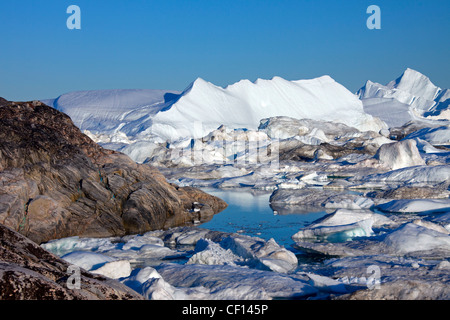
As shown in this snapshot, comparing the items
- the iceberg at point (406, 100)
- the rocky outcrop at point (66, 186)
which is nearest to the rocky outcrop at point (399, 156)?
the rocky outcrop at point (66, 186)

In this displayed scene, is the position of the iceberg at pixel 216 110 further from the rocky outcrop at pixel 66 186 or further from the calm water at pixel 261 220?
the rocky outcrop at pixel 66 186

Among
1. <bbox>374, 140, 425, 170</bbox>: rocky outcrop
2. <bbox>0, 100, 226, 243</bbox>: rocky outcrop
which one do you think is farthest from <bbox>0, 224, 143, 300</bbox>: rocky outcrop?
<bbox>374, 140, 425, 170</bbox>: rocky outcrop

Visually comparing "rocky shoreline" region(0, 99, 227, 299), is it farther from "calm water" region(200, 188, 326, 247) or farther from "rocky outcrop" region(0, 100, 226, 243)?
"calm water" region(200, 188, 326, 247)

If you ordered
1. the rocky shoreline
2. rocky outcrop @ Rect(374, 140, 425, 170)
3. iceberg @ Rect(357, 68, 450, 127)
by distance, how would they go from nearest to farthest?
1. the rocky shoreline
2. rocky outcrop @ Rect(374, 140, 425, 170)
3. iceberg @ Rect(357, 68, 450, 127)

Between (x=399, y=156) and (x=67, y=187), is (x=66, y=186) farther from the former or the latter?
(x=399, y=156)

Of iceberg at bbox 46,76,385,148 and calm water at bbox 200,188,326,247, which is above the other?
A: iceberg at bbox 46,76,385,148

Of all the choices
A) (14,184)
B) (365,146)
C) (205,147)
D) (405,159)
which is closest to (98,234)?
(14,184)
